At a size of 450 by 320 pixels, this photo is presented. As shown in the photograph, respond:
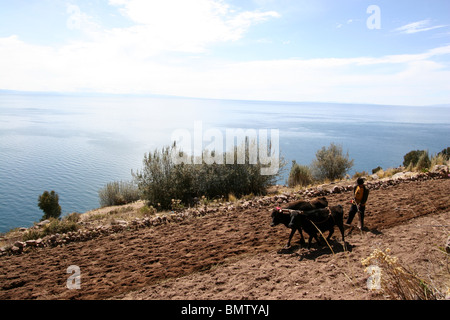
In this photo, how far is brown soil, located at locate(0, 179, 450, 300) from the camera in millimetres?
4395

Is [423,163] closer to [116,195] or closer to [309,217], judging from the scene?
[309,217]

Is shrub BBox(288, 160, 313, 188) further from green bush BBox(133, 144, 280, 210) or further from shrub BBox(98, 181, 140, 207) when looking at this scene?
shrub BBox(98, 181, 140, 207)

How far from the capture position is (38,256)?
6652mm

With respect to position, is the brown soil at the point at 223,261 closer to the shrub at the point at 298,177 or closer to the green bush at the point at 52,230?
the green bush at the point at 52,230

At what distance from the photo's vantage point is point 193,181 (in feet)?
45.6

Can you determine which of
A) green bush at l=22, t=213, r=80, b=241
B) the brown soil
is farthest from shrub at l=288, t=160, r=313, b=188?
green bush at l=22, t=213, r=80, b=241

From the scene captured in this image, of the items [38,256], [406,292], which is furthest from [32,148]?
[406,292]

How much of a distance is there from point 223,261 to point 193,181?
8605 mm

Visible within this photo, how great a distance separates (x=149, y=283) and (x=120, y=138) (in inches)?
2178

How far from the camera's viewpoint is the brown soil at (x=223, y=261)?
439 centimetres

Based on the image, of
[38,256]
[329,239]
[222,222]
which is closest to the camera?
[329,239]

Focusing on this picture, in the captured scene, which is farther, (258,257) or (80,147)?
(80,147)

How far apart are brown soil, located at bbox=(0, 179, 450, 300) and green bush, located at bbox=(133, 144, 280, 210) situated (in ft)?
17.6

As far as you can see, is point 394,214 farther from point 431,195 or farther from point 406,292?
point 406,292
